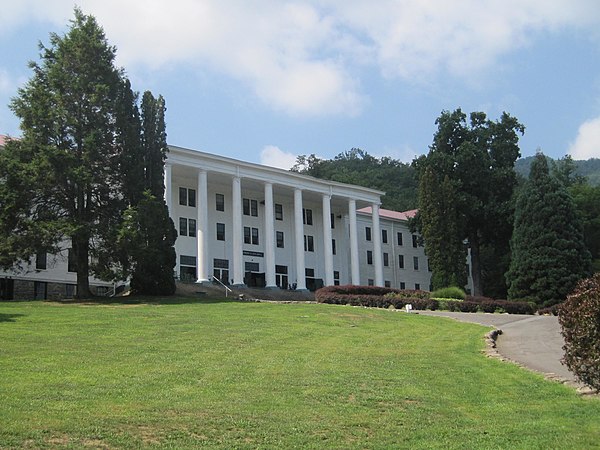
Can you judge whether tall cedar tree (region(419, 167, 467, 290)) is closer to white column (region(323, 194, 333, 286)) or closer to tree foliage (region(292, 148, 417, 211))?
white column (region(323, 194, 333, 286))

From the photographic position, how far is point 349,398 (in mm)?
11758

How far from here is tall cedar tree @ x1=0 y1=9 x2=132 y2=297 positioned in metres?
32.4

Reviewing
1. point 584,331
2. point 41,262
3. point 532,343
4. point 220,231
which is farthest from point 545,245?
point 584,331

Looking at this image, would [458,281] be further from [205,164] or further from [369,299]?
[205,164]

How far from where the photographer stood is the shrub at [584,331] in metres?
10.6

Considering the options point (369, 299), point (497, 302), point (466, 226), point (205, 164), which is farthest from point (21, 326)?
→ point (466, 226)

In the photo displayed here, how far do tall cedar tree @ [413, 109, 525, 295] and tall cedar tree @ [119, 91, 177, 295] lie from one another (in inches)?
1185

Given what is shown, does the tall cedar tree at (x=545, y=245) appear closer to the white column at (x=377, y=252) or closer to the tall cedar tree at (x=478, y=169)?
the tall cedar tree at (x=478, y=169)

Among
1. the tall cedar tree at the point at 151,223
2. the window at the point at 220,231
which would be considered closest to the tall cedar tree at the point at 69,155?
the tall cedar tree at the point at 151,223

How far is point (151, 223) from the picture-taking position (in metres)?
33.6

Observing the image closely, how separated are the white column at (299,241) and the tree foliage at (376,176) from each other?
27.4m

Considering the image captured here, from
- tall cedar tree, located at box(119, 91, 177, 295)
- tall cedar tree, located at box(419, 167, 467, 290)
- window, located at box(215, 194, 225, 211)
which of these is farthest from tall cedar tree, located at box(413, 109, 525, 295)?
tall cedar tree, located at box(119, 91, 177, 295)

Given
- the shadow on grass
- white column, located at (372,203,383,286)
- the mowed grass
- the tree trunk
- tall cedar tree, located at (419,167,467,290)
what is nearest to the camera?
the mowed grass

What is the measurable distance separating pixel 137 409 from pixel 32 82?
2987 centimetres
